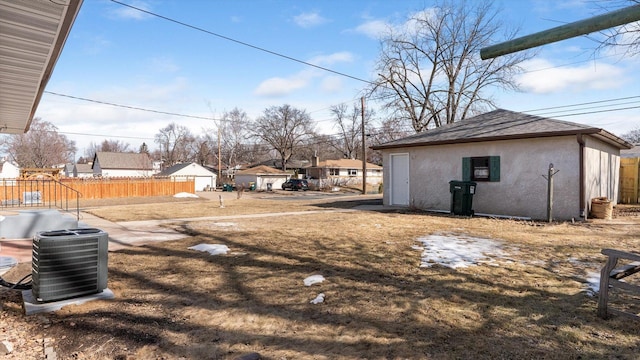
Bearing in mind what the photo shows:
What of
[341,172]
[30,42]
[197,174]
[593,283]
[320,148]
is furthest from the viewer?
[320,148]

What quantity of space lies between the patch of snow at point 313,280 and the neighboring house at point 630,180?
18219 millimetres

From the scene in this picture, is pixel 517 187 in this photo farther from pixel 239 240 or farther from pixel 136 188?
pixel 136 188

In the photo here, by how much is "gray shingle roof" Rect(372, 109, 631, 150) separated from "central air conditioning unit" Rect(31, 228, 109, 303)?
442 inches

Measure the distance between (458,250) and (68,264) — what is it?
→ 18.9ft

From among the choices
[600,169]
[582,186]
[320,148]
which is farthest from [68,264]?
[320,148]

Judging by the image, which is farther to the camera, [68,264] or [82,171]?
[82,171]

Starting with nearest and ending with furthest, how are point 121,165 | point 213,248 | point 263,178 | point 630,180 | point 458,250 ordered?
point 458,250
point 213,248
point 630,180
point 263,178
point 121,165

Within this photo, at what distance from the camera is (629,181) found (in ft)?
54.1

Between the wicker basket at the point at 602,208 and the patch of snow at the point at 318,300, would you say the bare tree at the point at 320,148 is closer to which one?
the wicker basket at the point at 602,208

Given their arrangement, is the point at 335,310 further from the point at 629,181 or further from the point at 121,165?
the point at 121,165

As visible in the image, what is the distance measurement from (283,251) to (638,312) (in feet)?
15.4

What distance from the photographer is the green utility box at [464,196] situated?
1188cm

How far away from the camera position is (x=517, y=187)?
1149 centimetres

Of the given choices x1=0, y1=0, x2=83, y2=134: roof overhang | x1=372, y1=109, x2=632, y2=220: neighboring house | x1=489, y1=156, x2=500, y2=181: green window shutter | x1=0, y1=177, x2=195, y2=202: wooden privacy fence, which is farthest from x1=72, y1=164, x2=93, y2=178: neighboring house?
x1=0, y1=0, x2=83, y2=134: roof overhang
